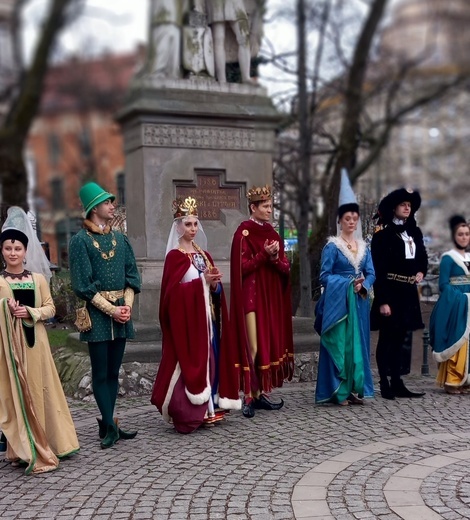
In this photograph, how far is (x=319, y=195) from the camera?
1894cm

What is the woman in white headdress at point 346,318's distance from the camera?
657cm

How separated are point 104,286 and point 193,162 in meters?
3.19

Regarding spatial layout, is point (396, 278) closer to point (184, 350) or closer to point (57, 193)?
point (184, 350)

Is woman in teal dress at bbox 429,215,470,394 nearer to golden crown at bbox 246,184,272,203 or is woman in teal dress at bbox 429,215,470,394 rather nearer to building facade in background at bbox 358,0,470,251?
golden crown at bbox 246,184,272,203

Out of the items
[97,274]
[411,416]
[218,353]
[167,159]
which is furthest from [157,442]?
[167,159]

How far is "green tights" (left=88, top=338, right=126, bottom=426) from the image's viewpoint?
5430mm

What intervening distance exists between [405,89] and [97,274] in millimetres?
13727

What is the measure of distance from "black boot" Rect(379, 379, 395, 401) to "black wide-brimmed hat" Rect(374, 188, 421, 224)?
156 cm

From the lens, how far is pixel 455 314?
7090mm

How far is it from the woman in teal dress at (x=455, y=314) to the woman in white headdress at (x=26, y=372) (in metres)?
3.84

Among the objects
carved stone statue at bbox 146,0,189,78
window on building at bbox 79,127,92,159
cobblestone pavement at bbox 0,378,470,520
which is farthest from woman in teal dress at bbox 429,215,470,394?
window on building at bbox 79,127,92,159

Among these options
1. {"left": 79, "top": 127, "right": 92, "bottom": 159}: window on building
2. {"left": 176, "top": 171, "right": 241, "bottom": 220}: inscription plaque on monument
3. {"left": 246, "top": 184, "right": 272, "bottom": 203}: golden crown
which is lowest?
{"left": 79, "top": 127, "right": 92, "bottom": 159}: window on building

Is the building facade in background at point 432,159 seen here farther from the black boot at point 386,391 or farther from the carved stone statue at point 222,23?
the black boot at point 386,391

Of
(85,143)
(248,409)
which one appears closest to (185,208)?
(248,409)
